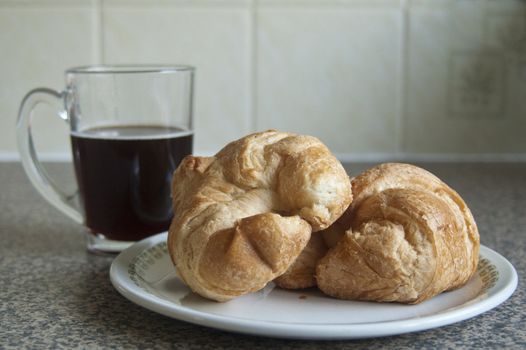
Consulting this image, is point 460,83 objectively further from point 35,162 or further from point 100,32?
point 35,162

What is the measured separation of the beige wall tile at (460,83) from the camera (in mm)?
1459

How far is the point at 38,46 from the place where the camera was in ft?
4.75

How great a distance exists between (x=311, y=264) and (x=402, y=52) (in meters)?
0.91

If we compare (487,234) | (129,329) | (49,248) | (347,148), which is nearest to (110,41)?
(347,148)

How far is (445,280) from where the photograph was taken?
0.61m

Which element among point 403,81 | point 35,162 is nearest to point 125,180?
point 35,162

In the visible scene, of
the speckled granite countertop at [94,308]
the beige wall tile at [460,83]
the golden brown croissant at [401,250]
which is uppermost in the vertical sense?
the beige wall tile at [460,83]

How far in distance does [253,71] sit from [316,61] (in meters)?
0.13

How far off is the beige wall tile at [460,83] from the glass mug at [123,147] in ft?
2.37

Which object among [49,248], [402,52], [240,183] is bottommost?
[49,248]

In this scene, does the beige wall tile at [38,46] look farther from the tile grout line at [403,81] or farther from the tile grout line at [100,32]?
the tile grout line at [403,81]

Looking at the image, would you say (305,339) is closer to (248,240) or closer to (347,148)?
(248,240)

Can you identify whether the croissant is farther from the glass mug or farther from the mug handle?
the mug handle

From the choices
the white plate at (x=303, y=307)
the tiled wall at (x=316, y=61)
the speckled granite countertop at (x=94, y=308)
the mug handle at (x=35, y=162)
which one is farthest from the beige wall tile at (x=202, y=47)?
the white plate at (x=303, y=307)
